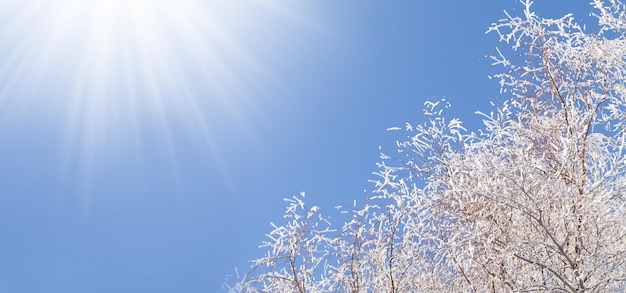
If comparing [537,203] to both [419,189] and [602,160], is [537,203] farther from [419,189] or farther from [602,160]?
[419,189]

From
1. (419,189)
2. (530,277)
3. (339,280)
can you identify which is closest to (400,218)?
(419,189)

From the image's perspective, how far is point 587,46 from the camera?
5836 mm

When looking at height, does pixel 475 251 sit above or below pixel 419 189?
below

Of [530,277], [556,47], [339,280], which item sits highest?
[556,47]

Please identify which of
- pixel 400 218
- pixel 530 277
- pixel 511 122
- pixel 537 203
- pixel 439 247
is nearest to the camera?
pixel 537 203

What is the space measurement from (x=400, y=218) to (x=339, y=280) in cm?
79

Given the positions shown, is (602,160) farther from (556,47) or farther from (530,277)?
(556,47)

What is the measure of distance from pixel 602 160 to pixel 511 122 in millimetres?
1323

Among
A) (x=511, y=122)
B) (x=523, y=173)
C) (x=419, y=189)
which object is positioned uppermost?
(x=511, y=122)

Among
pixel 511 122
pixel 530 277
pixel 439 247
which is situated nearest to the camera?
pixel 530 277

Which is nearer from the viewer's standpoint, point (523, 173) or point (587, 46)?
point (523, 173)

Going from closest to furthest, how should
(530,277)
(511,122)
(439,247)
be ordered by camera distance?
(530,277) < (439,247) < (511,122)

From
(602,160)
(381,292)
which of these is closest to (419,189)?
(381,292)

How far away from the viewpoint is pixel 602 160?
16.1 feet
